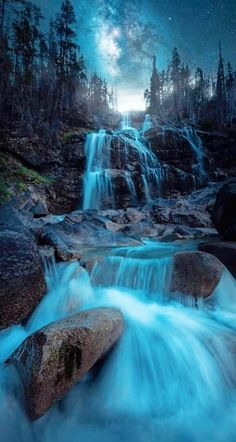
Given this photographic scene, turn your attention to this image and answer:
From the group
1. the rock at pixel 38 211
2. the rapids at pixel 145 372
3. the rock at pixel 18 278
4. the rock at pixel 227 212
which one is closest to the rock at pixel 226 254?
the rapids at pixel 145 372

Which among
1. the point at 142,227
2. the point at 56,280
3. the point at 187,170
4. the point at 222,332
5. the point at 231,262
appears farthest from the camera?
the point at 187,170

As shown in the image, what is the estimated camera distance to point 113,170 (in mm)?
18391

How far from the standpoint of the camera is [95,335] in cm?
294

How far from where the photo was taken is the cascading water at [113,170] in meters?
17.4

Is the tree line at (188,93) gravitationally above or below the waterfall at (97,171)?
above

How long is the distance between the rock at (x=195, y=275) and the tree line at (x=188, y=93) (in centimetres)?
4352

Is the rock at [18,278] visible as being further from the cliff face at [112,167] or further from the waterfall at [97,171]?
the waterfall at [97,171]

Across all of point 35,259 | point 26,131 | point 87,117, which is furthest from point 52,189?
point 35,259

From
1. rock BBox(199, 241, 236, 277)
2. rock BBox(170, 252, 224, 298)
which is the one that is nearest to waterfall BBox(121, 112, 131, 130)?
rock BBox(199, 241, 236, 277)

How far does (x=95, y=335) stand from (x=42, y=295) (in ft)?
6.09

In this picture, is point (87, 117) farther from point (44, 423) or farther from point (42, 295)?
point (44, 423)

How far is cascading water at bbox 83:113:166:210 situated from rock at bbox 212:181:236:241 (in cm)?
933

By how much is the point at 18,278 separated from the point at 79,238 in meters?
4.36

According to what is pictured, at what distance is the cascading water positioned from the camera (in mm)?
17375
